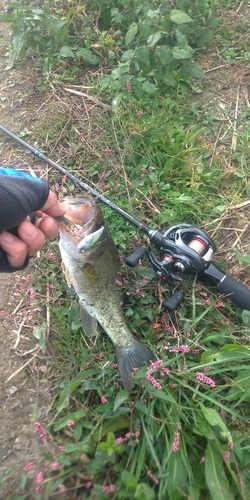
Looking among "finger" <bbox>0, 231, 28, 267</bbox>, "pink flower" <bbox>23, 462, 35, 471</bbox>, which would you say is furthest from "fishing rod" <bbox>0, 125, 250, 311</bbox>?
"pink flower" <bbox>23, 462, 35, 471</bbox>

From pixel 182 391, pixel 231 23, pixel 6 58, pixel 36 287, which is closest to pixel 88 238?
pixel 36 287

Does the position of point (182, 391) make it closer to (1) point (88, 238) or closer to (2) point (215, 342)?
(2) point (215, 342)

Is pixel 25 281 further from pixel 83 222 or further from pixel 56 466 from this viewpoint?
pixel 56 466

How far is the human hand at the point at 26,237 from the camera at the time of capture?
76.2 inches

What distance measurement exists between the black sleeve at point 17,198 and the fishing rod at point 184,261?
2.64ft

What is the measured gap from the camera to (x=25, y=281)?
2.84 metres

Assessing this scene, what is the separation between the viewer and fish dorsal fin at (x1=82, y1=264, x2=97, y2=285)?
8.27 ft

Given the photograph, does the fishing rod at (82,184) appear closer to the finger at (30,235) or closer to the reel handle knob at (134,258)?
the reel handle knob at (134,258)

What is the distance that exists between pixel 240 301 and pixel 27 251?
1.47 metres

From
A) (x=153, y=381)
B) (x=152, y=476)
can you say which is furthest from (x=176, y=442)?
(x=153, y=381)

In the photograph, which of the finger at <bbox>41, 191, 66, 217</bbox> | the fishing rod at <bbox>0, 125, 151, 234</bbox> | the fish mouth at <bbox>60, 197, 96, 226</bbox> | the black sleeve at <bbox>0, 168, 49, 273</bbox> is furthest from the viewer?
the fishing rod at <bbox>0, 125, 151, 234</bbox>

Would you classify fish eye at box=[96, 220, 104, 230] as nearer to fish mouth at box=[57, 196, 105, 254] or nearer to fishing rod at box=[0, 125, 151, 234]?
fish mouth at box=[57, 196, 105, 254]

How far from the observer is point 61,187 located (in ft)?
10.5

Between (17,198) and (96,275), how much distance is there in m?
0.90
